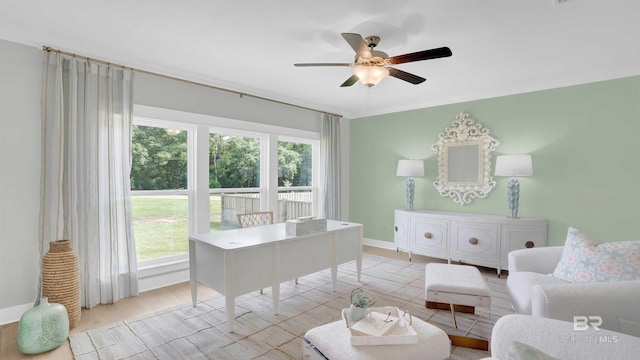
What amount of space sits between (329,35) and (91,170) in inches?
99.6

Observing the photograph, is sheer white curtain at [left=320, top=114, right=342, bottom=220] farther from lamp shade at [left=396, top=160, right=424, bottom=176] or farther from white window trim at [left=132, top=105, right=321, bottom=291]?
lamp shade at [left=396, top=160, right=424, bottom=176]

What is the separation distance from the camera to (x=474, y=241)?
400 centimetres

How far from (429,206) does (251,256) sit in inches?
129

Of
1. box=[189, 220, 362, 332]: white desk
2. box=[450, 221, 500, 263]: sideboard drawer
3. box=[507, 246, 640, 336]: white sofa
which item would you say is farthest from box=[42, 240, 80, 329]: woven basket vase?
box=[450, 221, 500, 263]: sideboard drawer

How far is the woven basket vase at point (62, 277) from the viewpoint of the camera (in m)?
2.50

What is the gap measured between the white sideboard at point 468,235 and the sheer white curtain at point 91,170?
3587mm

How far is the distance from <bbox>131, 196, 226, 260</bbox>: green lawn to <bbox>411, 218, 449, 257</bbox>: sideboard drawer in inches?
124

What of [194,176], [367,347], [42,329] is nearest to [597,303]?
[367,347]

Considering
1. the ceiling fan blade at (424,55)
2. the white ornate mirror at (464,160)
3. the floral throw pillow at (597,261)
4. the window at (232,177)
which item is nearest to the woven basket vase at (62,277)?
the window at (232,177)

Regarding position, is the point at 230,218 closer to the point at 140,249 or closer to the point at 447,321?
the point at 140,249

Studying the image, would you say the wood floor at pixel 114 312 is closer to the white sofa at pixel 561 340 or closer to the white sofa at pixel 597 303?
the white sofa at pixel 561 340

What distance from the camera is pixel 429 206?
488cm

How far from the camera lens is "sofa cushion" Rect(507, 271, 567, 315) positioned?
2104 mm

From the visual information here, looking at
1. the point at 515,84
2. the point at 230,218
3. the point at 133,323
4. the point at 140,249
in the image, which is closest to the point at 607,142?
the point at 515,84
